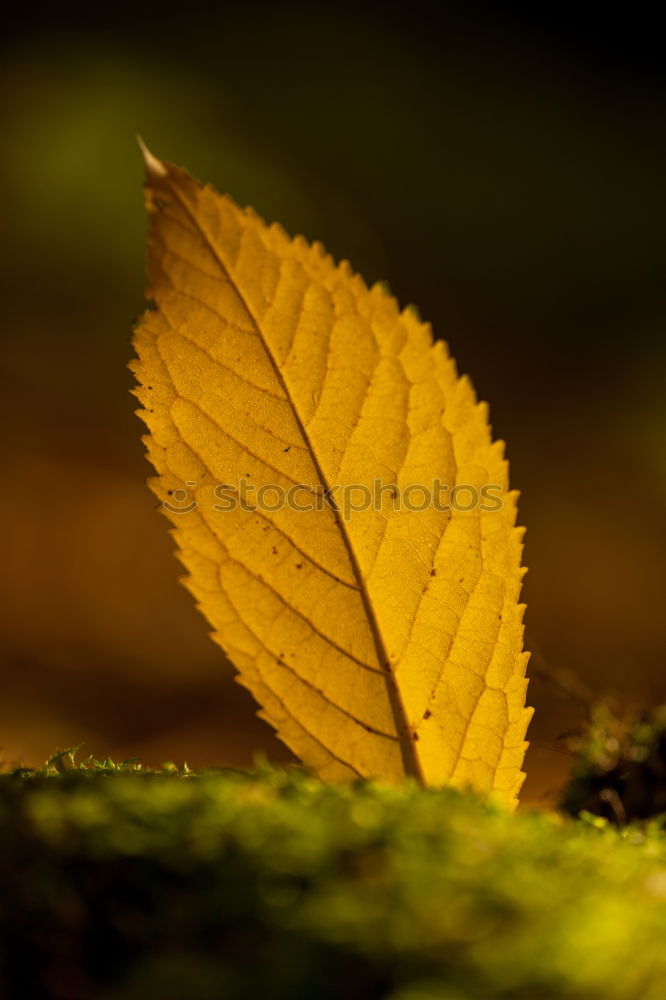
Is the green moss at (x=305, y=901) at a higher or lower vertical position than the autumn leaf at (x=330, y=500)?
lower

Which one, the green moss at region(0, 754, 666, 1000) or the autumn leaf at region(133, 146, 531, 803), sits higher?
the autumn leaf at region(133, 146, 531, 803)

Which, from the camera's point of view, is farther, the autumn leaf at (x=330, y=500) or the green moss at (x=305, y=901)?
the autumn leaf at (x=330, y=500)

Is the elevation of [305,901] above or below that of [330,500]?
below

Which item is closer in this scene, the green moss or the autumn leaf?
the green moss

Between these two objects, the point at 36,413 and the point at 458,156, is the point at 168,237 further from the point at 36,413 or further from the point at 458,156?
the point at 458,156

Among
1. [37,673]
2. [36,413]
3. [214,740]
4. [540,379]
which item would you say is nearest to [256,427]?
[214,740]
